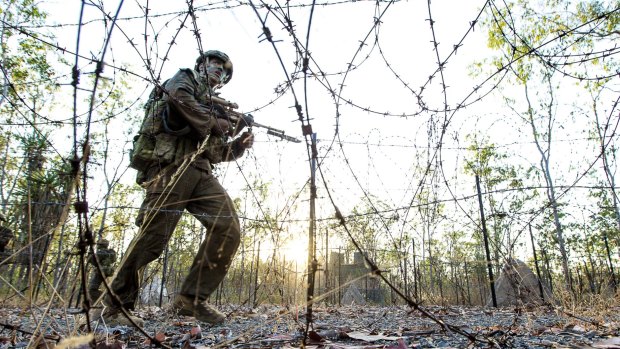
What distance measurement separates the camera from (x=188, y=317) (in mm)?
2803

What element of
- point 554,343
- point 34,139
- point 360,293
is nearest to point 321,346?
point 554,343

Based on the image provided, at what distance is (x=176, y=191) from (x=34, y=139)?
884 centimetres

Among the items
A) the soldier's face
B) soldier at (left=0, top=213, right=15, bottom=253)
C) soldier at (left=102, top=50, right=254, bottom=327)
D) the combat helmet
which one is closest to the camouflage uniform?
soldier at (left=102, top=50, right=254, bottom=327)

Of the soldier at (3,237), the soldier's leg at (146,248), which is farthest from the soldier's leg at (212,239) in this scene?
the soldier at (3,237)

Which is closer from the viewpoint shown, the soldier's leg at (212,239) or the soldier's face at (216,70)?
the soldier's leg at (212,239)

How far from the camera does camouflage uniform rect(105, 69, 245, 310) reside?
2.63m

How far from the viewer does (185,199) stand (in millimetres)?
2832

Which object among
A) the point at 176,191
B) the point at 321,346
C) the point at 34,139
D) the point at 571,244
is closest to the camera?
the point at 321,346

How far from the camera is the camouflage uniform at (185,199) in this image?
2.63 metres

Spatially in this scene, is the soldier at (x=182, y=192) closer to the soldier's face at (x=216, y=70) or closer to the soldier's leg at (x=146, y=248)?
the soldier's leg at (x=146, y=248)

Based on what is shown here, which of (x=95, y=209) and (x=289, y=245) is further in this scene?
(x=289, y=245)

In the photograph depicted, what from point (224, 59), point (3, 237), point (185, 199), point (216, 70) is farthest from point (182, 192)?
point (3, 237)

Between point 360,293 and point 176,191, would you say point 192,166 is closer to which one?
Answer: point 176,191

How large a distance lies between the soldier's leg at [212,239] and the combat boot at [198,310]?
54mm
